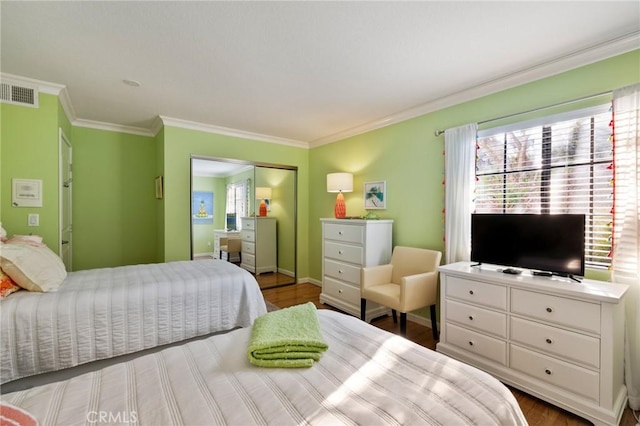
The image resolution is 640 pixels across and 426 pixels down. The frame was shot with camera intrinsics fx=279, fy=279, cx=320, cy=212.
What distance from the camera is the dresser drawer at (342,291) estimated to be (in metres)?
3.46

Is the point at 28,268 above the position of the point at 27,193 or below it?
below

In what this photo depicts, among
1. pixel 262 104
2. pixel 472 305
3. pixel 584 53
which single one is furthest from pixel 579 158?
pixel 262 104

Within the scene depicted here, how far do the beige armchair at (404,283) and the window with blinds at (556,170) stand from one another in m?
0.79

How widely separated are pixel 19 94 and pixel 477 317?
15.0 ft

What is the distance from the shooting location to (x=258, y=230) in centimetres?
457

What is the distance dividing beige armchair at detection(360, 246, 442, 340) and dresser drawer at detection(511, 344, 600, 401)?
842 millimetres

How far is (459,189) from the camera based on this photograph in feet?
9.36

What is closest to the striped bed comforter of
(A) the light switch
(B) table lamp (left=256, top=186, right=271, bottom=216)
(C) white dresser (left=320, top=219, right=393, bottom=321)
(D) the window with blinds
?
(A) the light switch

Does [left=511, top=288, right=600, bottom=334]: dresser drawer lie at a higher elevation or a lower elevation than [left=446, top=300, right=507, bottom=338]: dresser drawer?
higher

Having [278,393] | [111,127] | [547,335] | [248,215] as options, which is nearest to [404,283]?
[547,335]

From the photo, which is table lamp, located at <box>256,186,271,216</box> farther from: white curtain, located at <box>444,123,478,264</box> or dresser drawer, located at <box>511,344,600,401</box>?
dresser drawer, located at <box>511,344,600,401</box>

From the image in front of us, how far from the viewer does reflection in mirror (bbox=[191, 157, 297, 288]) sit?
4.05 m

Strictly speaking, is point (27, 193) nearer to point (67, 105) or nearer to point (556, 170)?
point (67, 105)

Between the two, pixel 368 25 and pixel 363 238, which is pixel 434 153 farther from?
pixel 368 25
